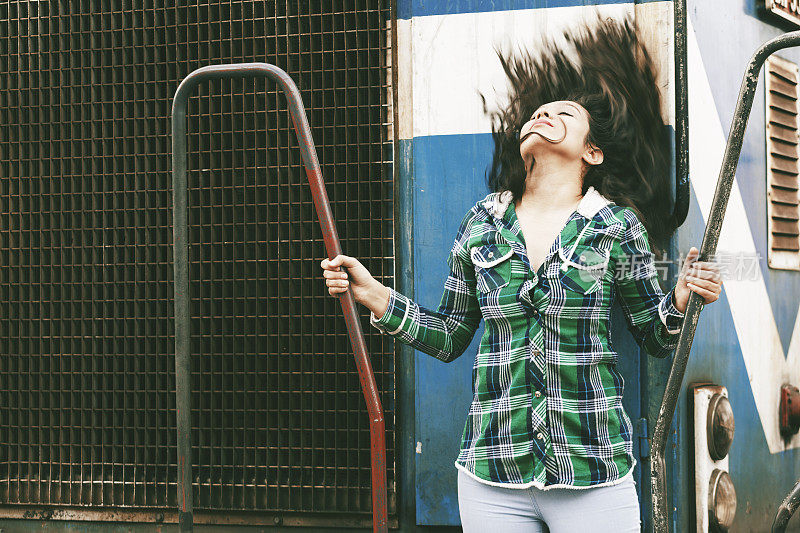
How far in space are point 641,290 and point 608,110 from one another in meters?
0.63

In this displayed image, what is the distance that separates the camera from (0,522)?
12.2 ft

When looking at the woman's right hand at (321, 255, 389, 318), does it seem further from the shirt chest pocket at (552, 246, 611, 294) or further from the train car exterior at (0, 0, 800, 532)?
the train car exterior at (0, 0, 800, 532)

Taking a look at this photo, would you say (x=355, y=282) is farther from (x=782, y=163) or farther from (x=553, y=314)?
(x=782, y=163)

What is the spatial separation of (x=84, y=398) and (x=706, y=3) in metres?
3.15

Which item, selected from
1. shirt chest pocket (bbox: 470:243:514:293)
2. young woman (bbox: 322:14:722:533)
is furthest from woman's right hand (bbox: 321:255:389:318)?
shirt chest pocket (bbox: 470:243:514:293)

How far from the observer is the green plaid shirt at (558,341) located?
7.27 feet

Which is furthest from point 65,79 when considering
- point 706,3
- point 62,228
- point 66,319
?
point 706,3

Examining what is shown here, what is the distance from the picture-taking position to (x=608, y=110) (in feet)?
8.64

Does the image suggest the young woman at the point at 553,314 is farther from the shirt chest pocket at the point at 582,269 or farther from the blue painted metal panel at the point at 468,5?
the blue painted metal panel at the point at 468,5

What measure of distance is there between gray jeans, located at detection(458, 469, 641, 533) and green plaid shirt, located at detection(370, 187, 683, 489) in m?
0.04

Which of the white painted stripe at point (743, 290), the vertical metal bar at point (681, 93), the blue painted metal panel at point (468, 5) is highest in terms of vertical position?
the blue painted metal panel at point (468, 5)

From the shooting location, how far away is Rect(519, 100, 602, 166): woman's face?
2.45 metres

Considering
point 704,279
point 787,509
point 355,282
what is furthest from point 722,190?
point 787,509

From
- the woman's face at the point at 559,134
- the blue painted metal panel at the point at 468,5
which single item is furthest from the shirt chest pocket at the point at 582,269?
the blue painted metal panel at the point at 468,5
